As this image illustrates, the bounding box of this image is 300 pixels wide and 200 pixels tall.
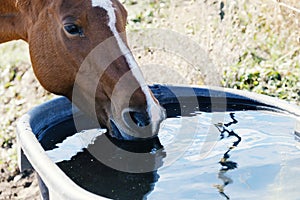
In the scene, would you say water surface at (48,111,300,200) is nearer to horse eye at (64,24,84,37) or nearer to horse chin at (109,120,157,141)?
horse chin at (109,120,157,141)

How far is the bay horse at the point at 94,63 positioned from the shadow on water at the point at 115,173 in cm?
6

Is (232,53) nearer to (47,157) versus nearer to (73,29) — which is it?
(73,29)

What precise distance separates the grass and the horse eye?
185cm

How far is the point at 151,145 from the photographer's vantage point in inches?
86.2

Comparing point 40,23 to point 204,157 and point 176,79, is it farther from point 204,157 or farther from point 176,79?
→ point 176,79

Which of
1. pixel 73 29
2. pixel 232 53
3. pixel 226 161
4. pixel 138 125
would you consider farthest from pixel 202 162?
pixel 232 53

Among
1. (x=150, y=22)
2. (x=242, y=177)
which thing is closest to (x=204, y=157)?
(x=242, y=177)

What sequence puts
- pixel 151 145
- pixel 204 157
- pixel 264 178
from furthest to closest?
pixel 151 145
pixel 204 157
pixel 264 178

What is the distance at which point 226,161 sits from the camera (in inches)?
78.0

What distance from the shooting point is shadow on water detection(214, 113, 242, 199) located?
1.74 meters

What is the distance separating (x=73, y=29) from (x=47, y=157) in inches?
35.0

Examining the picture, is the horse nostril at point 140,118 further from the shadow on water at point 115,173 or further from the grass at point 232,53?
the grass at point 232,53

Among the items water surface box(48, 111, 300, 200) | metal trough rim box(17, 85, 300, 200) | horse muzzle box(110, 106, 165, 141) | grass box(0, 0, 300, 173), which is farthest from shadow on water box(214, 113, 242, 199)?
grass box(0, 0, 300, 173)

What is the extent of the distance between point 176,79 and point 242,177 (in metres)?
3.18
